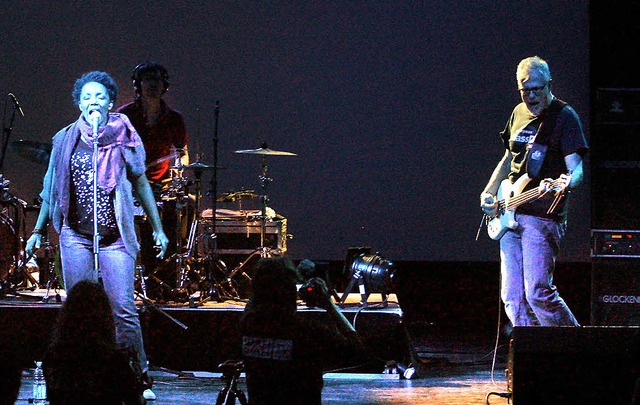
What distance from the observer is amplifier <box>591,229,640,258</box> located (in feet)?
24.6

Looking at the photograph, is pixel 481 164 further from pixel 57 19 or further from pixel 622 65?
pixel 57 19

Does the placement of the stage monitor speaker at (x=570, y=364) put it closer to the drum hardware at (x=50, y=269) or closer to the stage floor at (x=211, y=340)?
the stage floor at (x=211, y=340)

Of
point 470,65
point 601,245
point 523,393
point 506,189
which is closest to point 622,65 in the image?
point 470,65

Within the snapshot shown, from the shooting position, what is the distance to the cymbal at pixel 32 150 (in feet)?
25.7

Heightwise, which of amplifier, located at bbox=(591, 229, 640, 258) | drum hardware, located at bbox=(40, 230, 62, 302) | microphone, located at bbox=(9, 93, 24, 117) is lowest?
drum hardware, located at bbox=(40, 230, 62, 302)

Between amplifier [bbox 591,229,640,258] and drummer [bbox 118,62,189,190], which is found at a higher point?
drummer [bbox 118,62,189,190]

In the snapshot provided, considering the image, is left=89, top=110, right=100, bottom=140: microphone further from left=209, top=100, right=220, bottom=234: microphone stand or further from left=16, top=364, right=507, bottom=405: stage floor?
left=209, top=100, right=220, bottom=234: microphone stand

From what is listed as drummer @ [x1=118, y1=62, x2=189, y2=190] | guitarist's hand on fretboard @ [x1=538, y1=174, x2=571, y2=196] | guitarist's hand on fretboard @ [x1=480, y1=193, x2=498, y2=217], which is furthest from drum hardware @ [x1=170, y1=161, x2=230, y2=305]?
guitarist's hand on fretboard @ [x1=538, y1=174, x2=571, y2=196]

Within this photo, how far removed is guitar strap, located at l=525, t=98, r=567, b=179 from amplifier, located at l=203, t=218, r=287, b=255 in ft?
11.5

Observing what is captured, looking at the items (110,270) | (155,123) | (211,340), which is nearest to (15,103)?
(155,123)

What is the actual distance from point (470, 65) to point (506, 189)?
3.46m

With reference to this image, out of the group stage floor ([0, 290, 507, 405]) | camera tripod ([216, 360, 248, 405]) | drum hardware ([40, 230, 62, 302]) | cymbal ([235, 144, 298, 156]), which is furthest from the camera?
cymbal ([235, 144, 298, 156])

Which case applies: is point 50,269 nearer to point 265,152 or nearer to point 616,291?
point 265,152

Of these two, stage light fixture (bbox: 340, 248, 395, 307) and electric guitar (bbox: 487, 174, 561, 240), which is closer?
electric guitar (bbox: 487, 174, 561, 240)
